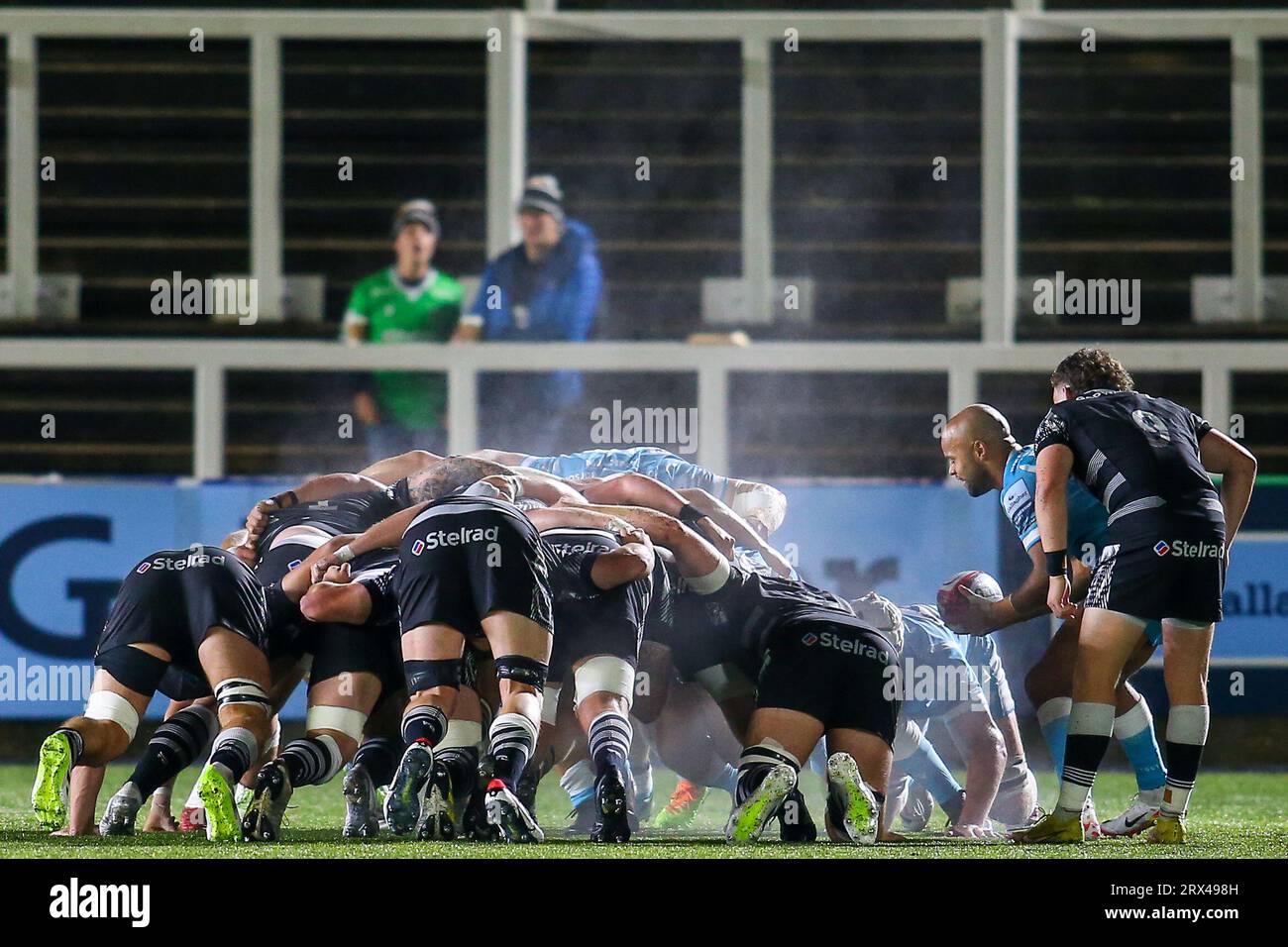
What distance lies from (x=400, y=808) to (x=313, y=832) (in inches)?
27.3

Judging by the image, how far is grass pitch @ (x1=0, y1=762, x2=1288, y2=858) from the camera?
5277 millimetres

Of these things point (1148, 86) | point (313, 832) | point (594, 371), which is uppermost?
point (1148, 86)

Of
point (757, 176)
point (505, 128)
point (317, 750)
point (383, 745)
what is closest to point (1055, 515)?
point (383, 745)

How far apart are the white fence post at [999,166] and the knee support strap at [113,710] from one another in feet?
18.5

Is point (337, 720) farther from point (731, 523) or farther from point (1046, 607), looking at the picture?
point (1046, 607)

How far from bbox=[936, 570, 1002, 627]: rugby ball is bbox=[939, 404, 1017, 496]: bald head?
306 mm

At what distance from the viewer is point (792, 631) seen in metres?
5.99

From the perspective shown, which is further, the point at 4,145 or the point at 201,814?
the point at 4,145

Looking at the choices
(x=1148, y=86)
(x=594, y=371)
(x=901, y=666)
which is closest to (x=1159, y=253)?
(x=1148, y=86)

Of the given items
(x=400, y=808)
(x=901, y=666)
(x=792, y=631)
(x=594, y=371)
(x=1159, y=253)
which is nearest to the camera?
(x=400, y=808)

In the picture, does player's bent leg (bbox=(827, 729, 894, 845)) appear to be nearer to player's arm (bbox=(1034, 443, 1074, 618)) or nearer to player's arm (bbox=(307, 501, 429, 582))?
player's arm (bbox=(1034, 443, 1074, 618))

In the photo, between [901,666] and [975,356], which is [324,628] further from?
[975,356]

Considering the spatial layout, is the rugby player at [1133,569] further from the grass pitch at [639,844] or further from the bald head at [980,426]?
the bald head at [980,426]

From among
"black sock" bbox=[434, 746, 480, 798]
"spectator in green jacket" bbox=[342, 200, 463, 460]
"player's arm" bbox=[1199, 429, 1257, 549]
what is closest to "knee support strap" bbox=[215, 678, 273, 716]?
"black sock" bbox=[434, 746, 480, 798]
